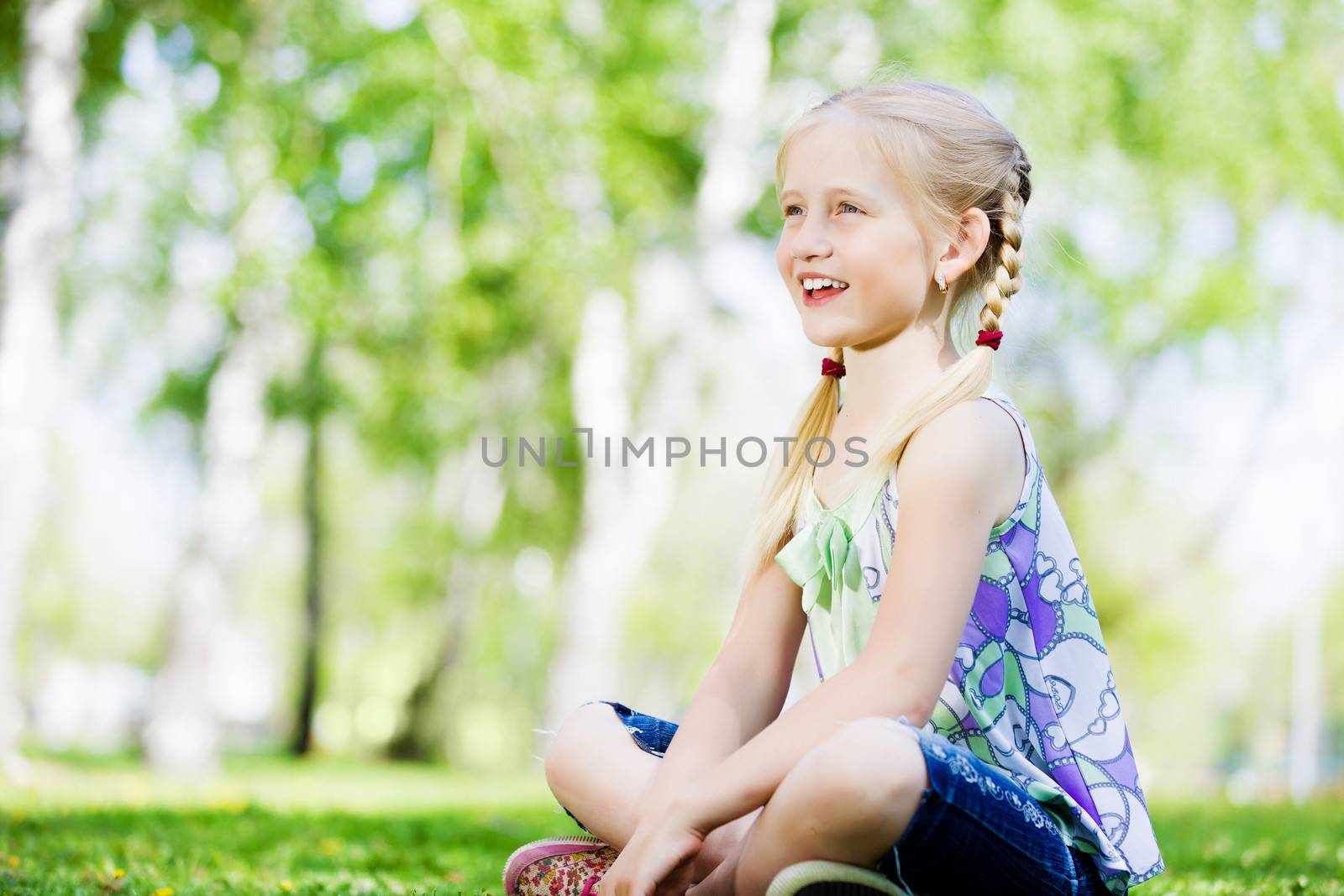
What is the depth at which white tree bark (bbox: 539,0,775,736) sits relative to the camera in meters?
11.1

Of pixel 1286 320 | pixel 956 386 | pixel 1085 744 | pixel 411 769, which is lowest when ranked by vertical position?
pixel 411 769

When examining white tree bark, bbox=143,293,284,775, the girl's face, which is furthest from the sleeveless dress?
white tree bark, bbox=143,293,284,775

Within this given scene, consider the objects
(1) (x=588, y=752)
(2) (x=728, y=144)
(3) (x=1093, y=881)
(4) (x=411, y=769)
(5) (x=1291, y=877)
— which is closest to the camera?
(3) (x=1093, y=881)

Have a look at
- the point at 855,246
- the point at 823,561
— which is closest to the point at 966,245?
the point at 855,246

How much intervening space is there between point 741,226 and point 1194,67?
4716 mm

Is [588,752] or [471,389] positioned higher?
[471,389]

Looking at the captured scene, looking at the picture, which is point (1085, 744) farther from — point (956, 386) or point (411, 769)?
point (411, 769)

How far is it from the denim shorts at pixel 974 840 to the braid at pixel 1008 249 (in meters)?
0.79

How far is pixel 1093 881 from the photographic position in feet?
6.98

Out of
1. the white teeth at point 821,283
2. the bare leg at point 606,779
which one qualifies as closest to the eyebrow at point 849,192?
the white teeth at point 821,283

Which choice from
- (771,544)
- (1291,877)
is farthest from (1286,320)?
(771,544)

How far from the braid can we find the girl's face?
12 centimetres

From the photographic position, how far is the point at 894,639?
1958 mm

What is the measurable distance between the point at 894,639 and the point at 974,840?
1.02ft
